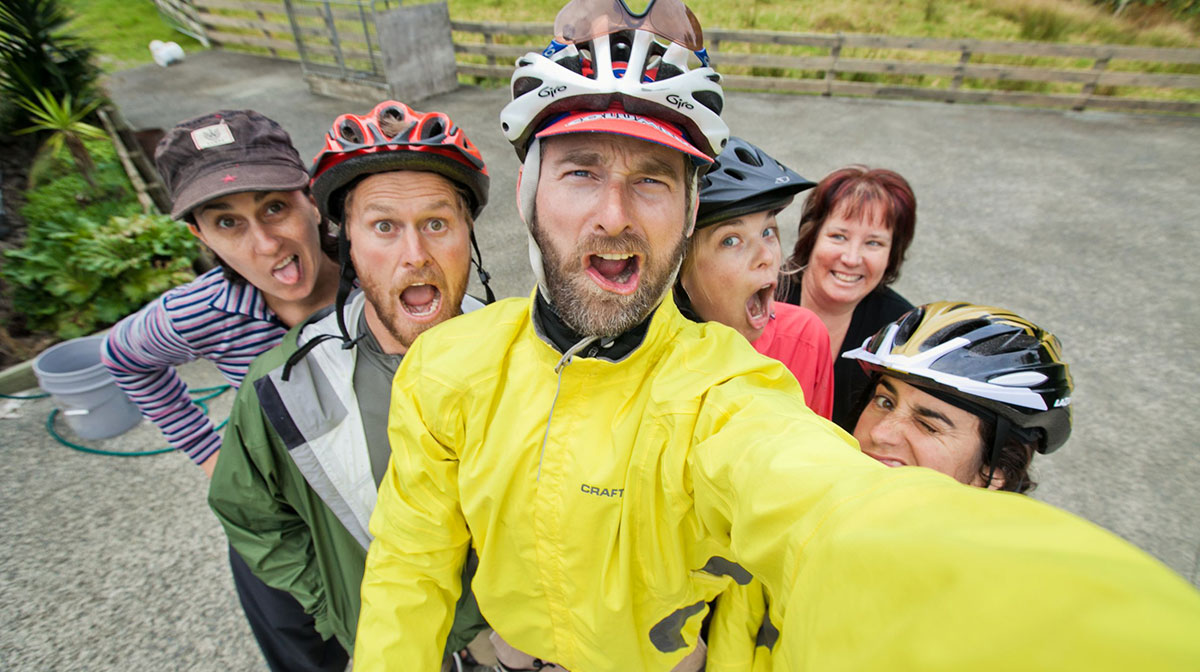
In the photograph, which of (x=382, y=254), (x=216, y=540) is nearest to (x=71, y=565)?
(x=216, y=540)

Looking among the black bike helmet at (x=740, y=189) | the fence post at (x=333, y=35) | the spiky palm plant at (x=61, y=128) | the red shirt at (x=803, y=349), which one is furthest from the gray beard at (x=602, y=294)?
the fence post at (x=333, y=35)

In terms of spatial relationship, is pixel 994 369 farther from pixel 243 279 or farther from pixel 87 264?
pixel 87 264

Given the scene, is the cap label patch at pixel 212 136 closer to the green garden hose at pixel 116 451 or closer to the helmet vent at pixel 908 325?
the green garden hose at pixel 116 451

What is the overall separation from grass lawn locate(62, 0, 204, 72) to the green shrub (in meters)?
12.9

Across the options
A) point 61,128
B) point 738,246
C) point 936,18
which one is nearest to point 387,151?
point 738,246

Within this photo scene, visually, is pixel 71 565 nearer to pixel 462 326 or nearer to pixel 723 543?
pixel 462 326

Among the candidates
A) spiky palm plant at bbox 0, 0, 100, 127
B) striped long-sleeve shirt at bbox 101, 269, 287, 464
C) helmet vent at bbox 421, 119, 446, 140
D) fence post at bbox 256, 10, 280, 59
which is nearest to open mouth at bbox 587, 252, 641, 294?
helmet vent at bbox 421, 119, 446, 140

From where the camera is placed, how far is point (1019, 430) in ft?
6.03

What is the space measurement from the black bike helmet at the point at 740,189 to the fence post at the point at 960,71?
12.9m

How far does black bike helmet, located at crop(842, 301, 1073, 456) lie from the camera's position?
1.81 metres

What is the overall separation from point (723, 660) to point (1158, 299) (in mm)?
7533

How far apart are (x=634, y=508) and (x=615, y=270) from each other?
680 millimetres

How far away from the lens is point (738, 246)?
215cm

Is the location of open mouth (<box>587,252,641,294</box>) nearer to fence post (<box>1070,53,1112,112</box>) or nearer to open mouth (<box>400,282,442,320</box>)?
open mouth (<box>400,282,442,320</box>)
